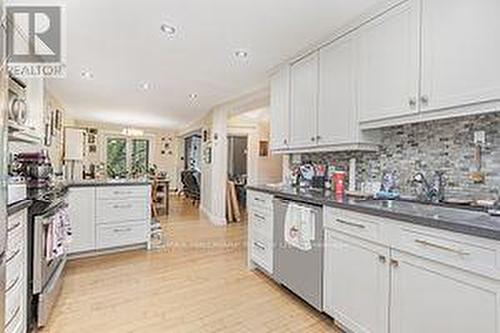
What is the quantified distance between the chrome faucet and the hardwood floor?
1.11 m

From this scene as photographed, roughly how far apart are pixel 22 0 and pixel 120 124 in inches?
341

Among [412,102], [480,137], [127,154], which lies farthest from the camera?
[127,154]

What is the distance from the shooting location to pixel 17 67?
9.84 feet

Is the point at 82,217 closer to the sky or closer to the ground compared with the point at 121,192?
closer to the ground

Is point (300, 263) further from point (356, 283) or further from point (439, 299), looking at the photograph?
point (439, 299)

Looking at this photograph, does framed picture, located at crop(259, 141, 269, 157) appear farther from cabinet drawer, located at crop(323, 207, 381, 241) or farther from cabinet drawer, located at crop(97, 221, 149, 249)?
cabinet drawer, located at crop(323, 207, 381, 241)

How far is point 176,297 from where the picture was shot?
2.68m

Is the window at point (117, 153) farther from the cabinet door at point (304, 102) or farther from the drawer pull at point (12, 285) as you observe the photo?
the drawer pull at point (12, 285)

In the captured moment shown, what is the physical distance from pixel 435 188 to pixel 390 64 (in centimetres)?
91

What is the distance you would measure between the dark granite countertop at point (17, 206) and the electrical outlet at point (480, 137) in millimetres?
2656

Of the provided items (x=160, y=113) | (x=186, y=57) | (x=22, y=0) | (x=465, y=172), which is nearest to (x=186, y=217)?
(x=160, y=113)

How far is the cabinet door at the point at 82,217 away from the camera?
3.71 meters

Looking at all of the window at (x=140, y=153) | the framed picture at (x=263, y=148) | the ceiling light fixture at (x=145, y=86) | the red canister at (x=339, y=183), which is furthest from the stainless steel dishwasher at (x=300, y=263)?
the window at (x=140, y=153)

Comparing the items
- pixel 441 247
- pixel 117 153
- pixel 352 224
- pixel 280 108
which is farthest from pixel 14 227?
pixel 117 153
